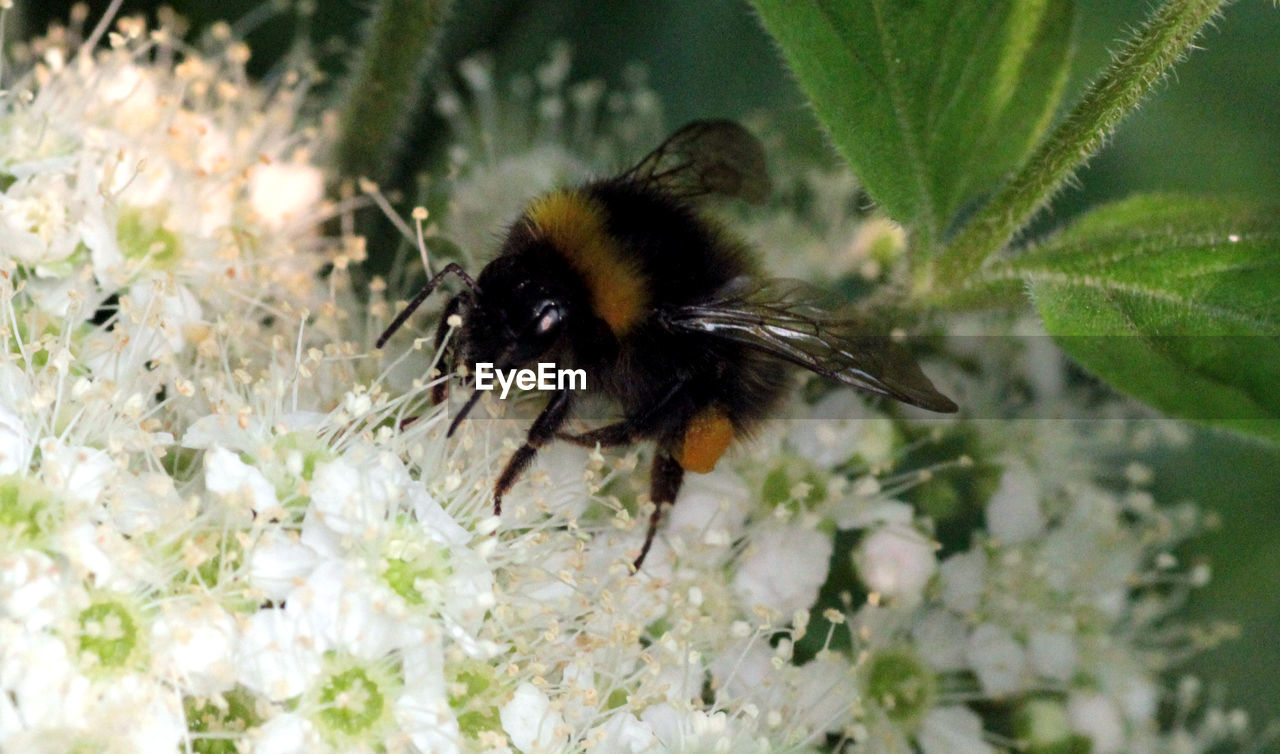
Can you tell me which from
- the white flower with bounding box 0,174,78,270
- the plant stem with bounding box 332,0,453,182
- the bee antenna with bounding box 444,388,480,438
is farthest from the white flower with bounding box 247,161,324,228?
the bee antenna with bounding box 444,388,480,438

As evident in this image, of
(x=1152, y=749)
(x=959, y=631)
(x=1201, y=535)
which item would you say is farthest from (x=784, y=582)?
(x=1201, y=535)

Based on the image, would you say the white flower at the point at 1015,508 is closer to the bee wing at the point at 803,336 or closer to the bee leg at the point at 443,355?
the bee wing at the point at 803,336

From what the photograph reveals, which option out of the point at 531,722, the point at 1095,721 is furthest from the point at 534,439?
the point at 1095,721

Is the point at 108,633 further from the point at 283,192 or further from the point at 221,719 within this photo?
the point at 283,192

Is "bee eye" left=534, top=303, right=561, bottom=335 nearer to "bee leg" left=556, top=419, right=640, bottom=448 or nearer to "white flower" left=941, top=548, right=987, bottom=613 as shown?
"bee leg" left=556, top=419, right=640, bottom=448

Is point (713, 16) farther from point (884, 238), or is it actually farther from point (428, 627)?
point (428, 627)

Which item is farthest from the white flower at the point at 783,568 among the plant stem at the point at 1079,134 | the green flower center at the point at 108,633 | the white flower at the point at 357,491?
the green flower center at the point at 108,633
